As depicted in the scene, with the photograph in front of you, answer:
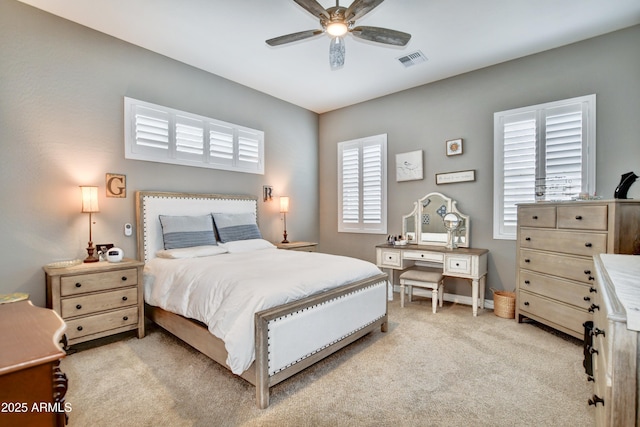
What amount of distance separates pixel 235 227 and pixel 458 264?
2824mm

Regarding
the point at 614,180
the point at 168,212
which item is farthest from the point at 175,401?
the point at 614,180

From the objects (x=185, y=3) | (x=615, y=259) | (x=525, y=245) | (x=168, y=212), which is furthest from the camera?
(x=168, y=212)

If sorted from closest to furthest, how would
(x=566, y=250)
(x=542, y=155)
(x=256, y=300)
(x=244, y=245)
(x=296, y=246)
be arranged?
(x=256, y=300)
(x=566, y=250)
(x=542, y=155)
(x=244, y=245)
(x=296, y=246)

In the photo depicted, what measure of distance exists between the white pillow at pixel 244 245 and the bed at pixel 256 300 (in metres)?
0.02

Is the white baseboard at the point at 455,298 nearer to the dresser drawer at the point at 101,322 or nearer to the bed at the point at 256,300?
the bed at the point at 256,300

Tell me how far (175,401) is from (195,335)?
518mm

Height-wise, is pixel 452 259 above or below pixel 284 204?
below

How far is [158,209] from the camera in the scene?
139 inches

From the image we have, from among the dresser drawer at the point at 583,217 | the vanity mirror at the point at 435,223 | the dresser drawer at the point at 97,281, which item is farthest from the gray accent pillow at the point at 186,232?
the dresser drawer at the point at 583,217

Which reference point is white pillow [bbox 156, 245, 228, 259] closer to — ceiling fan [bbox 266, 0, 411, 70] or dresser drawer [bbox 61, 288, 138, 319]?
dresser drawer [bbox 61, 288, 138, 319]

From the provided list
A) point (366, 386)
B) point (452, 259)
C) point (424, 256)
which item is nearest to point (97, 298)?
point (366, 386)

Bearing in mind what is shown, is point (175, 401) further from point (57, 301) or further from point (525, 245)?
point (525, 245)

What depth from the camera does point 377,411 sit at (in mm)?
1899

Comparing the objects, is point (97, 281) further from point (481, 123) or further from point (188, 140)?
point (481, 123)
